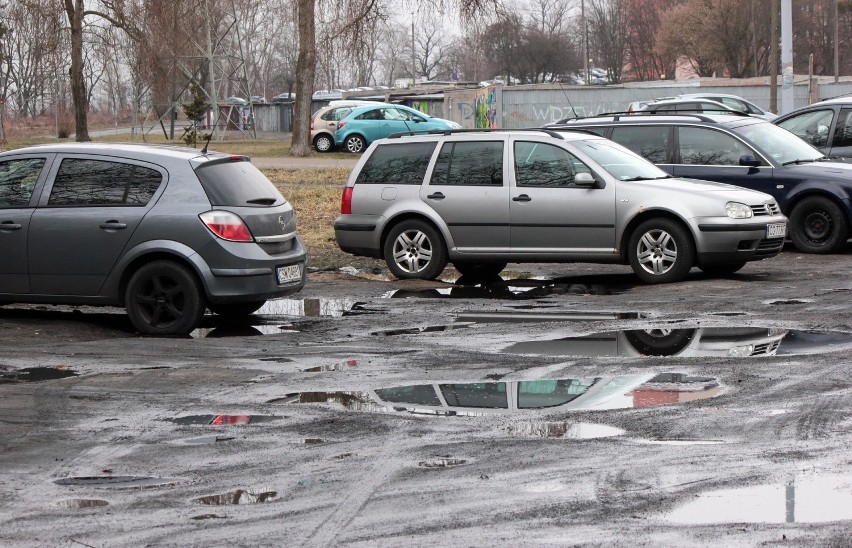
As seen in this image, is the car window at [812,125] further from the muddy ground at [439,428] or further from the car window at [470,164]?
the muddy ground at [439,428]

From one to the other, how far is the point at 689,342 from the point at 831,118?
9.86 meters

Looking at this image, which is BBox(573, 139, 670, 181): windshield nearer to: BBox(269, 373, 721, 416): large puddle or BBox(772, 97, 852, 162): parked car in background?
BBox(772, 97, 852, 162): parked car in background

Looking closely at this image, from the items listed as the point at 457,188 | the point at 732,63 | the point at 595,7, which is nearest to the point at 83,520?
A: the point at 457,188

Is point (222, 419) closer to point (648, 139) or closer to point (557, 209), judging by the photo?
point (557, 209)

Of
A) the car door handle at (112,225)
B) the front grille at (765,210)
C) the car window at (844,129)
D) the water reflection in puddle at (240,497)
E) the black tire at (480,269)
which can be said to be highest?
Result: the car window at (844,129)

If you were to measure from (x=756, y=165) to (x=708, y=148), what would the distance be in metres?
0.62

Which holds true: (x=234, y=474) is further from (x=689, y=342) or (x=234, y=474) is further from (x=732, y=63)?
(x=732, y=63)

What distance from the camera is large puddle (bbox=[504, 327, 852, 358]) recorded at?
8.67m

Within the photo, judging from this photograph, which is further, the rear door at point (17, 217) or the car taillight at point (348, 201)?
the car taillight at point (348, 201)

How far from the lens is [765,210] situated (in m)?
13.0

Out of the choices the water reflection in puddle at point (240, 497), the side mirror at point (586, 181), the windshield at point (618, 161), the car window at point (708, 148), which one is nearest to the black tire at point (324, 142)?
the car window at point (708, 148)

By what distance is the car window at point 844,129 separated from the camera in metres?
17.5

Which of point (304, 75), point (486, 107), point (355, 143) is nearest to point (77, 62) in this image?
point (355, 143)

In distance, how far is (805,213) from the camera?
610 inches
